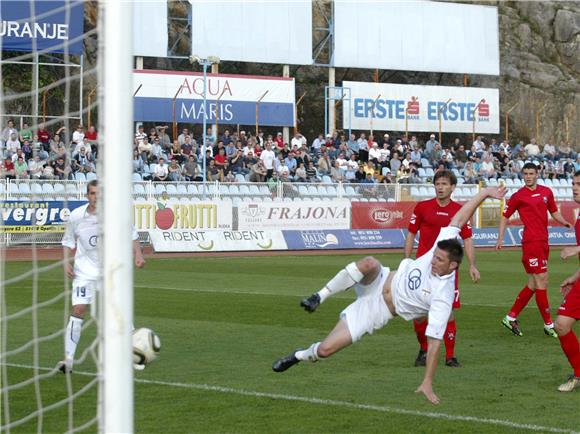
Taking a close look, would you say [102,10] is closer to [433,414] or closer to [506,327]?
[433,414]

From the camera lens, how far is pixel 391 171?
39.4 meters

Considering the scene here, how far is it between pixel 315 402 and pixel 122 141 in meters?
4.35

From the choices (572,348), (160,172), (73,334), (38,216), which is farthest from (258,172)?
(572,348)

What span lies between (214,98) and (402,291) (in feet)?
114

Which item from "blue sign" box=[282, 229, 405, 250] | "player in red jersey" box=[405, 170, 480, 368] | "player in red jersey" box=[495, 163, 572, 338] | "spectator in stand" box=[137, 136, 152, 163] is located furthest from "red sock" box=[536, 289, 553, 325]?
"spectator in stand" box=[137, 136, 152, 163]

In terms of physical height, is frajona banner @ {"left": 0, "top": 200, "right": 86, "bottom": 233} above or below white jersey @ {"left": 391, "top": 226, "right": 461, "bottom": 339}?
above

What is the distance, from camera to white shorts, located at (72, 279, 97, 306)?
10594mm

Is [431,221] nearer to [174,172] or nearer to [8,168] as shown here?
[8,168]

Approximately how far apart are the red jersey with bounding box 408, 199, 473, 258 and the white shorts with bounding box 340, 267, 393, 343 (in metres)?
2.54

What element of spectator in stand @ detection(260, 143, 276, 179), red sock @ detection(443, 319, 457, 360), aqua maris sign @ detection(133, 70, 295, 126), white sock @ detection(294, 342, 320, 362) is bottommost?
red sock @ detection(443, 319, 457, 360)

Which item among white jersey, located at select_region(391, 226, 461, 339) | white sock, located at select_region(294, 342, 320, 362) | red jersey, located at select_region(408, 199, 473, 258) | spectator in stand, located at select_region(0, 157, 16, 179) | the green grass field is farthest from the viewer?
spectator in stand, located at select_region(0, 157, 16, 179)

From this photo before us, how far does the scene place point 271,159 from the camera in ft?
118

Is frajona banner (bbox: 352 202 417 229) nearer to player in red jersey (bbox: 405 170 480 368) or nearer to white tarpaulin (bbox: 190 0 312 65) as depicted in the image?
white tarpaulin (bbox: 190 0 312 65)

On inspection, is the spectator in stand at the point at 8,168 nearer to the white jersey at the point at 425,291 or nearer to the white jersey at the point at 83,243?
the white jersey at the point at 83,243
